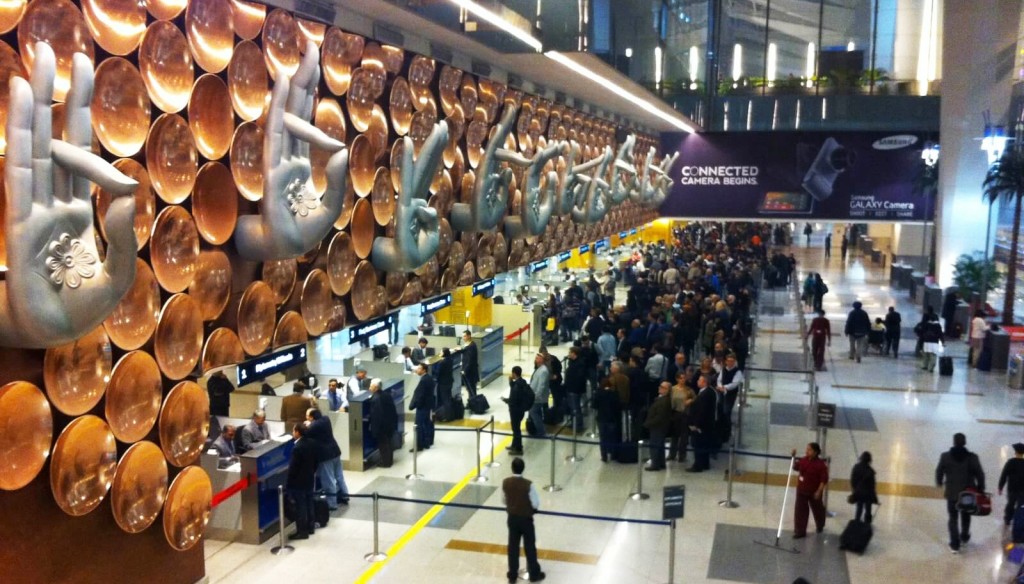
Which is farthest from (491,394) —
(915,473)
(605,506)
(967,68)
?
(967,68)

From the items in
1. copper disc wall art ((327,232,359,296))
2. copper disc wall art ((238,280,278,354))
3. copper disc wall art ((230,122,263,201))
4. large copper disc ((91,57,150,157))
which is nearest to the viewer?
large copper disc ((91,57,150,157))

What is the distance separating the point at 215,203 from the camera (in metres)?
6.54

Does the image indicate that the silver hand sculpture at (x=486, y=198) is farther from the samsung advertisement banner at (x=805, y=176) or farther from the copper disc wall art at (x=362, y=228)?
the samsung advertisement banner at (x=805, y=176)

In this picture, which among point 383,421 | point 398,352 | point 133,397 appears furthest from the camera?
point 398,352

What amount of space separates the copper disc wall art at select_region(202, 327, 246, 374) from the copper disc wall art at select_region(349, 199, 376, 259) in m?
1.92

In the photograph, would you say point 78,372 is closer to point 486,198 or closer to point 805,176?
point 486,198

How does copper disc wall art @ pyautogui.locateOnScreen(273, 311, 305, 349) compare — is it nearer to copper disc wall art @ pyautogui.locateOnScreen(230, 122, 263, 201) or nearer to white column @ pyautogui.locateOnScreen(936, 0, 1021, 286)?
copper disc wall art @ pyautogui.locateOnScreen(230, 122, 263, 201)

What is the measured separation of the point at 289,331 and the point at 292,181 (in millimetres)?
1497

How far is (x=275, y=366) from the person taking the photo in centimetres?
725

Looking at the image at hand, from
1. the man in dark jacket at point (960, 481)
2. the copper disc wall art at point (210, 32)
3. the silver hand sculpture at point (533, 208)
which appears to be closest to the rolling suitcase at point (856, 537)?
Result: the man in dark jacket at point (960, 481)

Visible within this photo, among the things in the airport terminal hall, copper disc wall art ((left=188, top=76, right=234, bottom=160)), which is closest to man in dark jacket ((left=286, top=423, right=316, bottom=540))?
the airport terminal hall

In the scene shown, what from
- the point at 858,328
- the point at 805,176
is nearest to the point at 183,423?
the point at 858,328

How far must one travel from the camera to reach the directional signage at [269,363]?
6938 mm

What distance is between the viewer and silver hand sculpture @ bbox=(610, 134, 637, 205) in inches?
579
